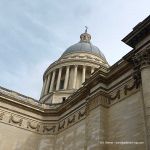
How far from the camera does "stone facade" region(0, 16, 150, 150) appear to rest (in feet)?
56.5

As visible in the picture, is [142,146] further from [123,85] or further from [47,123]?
[47,123]

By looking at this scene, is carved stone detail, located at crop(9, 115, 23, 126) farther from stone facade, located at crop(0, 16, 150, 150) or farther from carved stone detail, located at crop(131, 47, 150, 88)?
carved stone detail, located at crop(131, 47, 150, 88)

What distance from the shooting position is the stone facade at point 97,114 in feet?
56.5

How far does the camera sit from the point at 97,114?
20719 millimetres

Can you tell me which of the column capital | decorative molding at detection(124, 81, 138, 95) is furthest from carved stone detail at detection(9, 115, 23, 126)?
the column capital

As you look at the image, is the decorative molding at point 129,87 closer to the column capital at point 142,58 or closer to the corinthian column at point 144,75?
the corinthian column at point 144,75

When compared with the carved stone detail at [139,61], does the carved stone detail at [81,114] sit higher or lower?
lower

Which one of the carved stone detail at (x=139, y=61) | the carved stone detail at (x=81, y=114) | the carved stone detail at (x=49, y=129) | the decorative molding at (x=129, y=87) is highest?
the carved stone detail at (x=139, y=61)

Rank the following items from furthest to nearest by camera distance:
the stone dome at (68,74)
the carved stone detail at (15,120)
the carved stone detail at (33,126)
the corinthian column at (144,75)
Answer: the stone dome at (68,74)
the carved stone detail at (33,126)
the carved stone detail at (15,120)
the corinthian column at (144,75)

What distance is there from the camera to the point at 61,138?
83.2 ft

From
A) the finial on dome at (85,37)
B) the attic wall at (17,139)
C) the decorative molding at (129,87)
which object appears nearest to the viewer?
the decorative molding at (129,87)

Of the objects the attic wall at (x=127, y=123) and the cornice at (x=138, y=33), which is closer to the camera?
the attic wall at (x=127, y=123)

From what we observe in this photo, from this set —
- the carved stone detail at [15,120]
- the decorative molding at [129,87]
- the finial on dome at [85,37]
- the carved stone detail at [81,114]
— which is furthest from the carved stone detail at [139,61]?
the finial on dome at [85,37]

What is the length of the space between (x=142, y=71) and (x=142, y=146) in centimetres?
441
